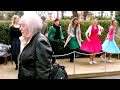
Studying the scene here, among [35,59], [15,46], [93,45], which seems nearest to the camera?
[35,59]

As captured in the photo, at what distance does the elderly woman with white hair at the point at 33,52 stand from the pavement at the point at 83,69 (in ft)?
16.0

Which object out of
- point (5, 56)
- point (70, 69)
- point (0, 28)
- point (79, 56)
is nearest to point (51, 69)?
point (70, 69)

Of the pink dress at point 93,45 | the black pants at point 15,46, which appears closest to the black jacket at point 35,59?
the black pants at point 15,46

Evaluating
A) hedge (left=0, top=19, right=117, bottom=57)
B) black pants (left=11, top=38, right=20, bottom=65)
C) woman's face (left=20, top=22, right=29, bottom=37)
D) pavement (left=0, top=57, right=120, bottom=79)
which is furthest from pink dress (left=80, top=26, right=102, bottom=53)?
woman's face (left=20, top=22, right=29, bottom=37)

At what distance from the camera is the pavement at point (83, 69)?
731 cm

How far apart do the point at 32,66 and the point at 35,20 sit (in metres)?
0.30

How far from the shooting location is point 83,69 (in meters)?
8.05

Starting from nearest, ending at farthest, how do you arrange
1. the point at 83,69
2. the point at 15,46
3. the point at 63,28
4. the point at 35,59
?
the point at 35,59
the point at 15,46
the point at 83,69
the point at 63,28

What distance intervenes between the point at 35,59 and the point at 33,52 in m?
0.05

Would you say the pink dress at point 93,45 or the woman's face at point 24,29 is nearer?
the woman's face at point 24,29

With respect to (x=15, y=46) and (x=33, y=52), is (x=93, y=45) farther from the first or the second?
(x=33, y=52)

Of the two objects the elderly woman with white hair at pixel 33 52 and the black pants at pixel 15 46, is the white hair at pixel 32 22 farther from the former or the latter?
A: the black pants at pixel 15 46

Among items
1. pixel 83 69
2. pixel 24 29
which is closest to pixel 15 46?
pixel 83 69
